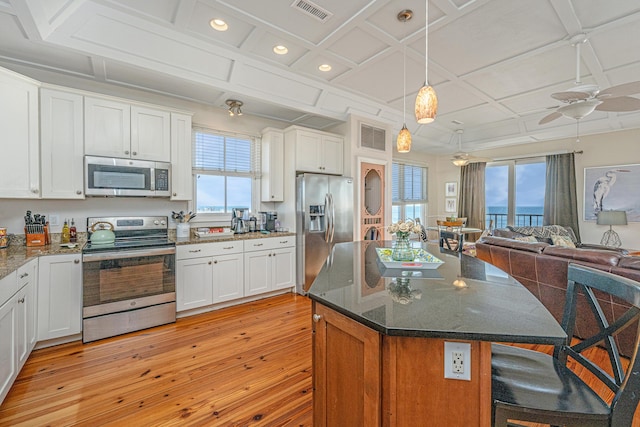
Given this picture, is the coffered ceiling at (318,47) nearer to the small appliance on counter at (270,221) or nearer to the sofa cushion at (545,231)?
the small appliance on counter at (270,221)

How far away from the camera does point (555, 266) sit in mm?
2715

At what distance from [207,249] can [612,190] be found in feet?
23.5

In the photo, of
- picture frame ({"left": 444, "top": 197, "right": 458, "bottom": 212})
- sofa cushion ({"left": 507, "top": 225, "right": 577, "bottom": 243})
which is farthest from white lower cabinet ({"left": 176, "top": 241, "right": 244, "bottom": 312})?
picture frame ({"left": 444, "top": 197, "right": 458, "bottom": 212})

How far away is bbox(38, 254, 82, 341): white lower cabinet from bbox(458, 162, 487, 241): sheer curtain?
293 inches

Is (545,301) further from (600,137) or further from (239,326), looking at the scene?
(600,137)

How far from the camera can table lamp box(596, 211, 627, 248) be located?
4.84 meters

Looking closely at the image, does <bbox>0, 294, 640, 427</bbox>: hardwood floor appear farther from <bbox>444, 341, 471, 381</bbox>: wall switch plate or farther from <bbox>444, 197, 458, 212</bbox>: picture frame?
<bbox>444, 197, 458, 212</bbox>: picture frame

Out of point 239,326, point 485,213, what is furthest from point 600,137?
point 239,326

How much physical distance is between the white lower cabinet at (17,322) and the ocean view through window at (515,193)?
792 cm

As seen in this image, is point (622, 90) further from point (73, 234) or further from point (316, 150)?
point (73, 234)

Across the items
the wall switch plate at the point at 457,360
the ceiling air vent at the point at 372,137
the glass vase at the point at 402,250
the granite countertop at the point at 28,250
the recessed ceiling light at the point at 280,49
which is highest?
the recessed ceiling light at the point at 280,49

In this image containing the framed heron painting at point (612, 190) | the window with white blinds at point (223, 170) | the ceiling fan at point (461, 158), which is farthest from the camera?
the ceiling fan at point (461, 158)

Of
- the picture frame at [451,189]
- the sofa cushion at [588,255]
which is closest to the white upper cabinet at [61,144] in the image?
the sofa cushion at [588,255]

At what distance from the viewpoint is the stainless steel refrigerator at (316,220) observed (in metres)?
3.96
